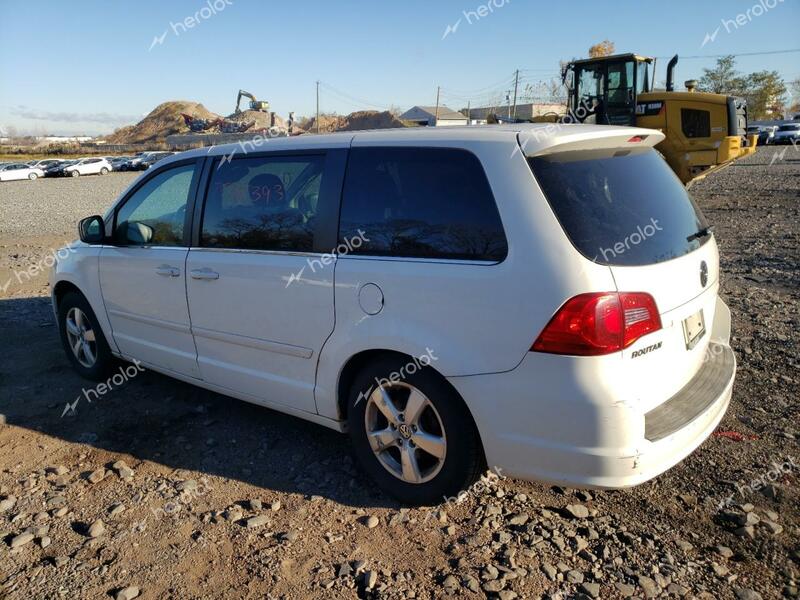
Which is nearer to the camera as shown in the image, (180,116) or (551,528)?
(551,528)

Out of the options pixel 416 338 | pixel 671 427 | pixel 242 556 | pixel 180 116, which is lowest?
pixel 242 556

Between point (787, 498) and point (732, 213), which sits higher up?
point (732, 213)

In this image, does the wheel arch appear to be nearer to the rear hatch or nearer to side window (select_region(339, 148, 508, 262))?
side window (select_region(339, 148, 508, 262))

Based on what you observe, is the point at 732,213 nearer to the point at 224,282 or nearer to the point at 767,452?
the point at 767,452

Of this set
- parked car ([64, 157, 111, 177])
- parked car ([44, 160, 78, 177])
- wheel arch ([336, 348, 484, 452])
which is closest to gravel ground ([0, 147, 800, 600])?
wheel arch ([336, 348, 484, 452])

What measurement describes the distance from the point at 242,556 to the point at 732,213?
12.7 m

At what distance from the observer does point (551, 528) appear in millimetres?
2969

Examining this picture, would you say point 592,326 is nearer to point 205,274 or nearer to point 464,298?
point 464,298

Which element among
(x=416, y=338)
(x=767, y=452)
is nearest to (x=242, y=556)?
(x=416, y=338)

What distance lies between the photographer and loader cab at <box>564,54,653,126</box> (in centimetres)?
1461

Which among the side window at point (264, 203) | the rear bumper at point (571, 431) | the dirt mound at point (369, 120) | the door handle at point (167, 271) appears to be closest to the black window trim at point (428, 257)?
the side window at point (264, 203)

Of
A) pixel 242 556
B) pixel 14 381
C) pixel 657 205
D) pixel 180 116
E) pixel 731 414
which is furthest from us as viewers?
pixel 180 116

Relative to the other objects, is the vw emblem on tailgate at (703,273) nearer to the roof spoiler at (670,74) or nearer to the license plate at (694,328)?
the license plate at (694,328)

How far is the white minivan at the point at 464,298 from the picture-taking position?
101 inches
